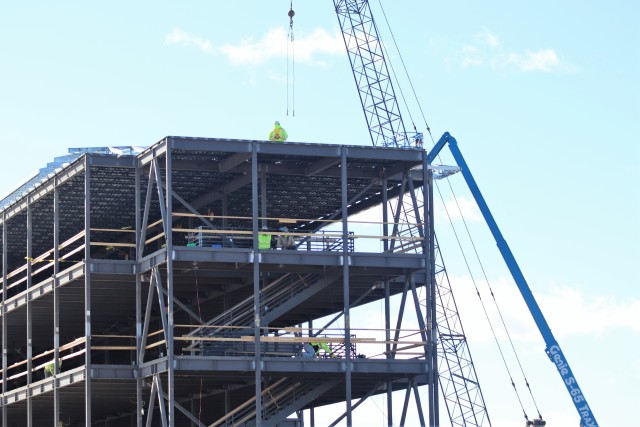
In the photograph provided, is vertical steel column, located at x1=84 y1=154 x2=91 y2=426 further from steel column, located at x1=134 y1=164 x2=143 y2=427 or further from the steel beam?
steel column, located at x1=134 y1=164 x2=143 y2=427

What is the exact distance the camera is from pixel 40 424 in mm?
81688

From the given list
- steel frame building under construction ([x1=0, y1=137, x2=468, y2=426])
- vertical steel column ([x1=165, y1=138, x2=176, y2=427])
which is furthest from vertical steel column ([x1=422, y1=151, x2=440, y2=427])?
vertical steel column ([x1=165, y1=138, x2=176, y2=427])

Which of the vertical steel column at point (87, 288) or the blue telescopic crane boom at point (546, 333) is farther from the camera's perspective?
the blue telescopic crane boom at point (546, 333)

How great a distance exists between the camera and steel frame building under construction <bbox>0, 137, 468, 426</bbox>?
187ft

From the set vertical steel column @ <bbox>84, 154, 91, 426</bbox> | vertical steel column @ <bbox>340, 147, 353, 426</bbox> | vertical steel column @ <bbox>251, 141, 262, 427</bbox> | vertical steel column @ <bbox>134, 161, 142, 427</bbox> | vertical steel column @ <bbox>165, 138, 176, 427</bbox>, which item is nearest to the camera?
vertical steel column @ <bbox>165, 138, 176, 427</bbox>

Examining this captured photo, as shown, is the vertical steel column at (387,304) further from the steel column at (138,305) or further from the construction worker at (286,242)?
the steel column at (138,305)

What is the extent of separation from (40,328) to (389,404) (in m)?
24.4

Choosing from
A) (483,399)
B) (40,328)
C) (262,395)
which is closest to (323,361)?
(262,395)

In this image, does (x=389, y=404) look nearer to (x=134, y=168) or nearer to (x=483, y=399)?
(x=134, y=168)

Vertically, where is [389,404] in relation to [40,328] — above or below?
below

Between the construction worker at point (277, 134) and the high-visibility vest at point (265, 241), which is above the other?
the construction worker at point (277, 134)

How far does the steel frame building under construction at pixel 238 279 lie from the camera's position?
56875 millimetres

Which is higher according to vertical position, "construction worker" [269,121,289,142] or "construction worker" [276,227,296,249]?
"construction worker" [269,121,289,142]

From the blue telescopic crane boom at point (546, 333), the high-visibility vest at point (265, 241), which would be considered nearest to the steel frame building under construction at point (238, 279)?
the high-visibility vest at point (265, 241)
